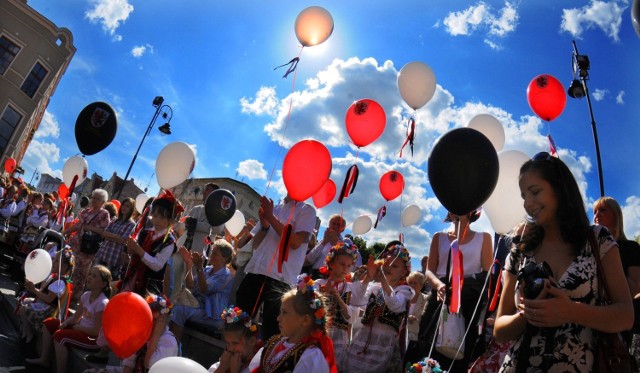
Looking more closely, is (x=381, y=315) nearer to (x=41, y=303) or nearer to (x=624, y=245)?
(x=624, y=245)

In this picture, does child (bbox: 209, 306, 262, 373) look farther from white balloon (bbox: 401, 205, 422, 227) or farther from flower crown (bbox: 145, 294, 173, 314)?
white balloon (bbox: 401, 205, 422, 227)

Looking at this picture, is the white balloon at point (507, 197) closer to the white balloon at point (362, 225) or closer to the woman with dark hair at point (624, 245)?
the woman with dark hair at point (624, 245)

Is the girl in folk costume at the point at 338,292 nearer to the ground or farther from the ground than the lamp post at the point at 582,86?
nearer to the ground

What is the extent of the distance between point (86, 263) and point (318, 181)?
12.3 ft

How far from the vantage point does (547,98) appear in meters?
5.16

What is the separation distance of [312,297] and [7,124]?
88.1 ft

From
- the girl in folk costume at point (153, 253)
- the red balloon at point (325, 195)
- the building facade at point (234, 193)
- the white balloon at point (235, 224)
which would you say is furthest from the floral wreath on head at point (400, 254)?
the building facade at point (234, 193)

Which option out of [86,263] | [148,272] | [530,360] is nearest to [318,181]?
[148,272]

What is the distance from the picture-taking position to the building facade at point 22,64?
22.0m

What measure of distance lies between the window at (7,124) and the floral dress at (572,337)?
2790 centimetres

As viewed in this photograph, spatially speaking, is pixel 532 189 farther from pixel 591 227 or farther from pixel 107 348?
pixel 107 348

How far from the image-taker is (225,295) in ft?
15.1

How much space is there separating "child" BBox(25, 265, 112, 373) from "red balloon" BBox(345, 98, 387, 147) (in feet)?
10.9

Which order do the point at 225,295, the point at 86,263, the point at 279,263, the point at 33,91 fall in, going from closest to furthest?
the point at 279,263 < the point at 225,295 < the point at 86,263 < the point at 33,91
